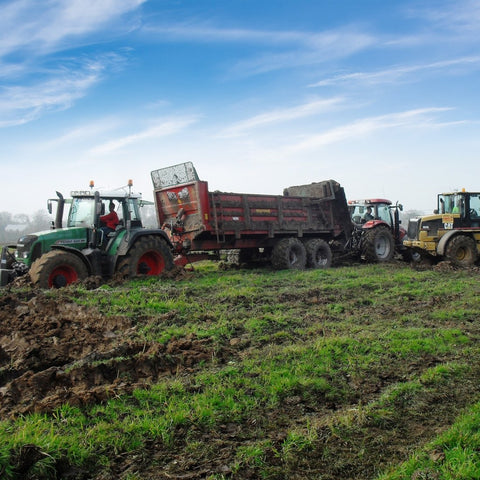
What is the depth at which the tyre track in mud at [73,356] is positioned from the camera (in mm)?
4590

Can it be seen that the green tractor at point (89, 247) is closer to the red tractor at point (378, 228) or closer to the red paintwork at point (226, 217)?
the red paintwork at point (226, 217)

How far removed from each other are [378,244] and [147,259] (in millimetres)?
9180

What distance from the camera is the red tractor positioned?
17406mm

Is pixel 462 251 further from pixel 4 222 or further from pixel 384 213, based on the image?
pixel 4 222

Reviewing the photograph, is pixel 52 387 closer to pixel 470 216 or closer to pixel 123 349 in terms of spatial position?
pixel 123 349

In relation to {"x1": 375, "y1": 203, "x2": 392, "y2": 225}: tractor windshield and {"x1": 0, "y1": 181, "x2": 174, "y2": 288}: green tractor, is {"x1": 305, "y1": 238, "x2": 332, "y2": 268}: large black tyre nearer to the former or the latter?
{"x1": 375, "y1": 203, "x2": 392, "y2": 225}: tractor windshield

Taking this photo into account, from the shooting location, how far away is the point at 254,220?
567 inches

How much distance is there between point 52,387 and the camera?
4.81 m

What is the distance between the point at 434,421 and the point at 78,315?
17.9 ft

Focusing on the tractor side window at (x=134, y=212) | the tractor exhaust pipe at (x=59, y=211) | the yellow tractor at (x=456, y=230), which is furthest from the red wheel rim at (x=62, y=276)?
the yellow tractor at (x=456, y=230)

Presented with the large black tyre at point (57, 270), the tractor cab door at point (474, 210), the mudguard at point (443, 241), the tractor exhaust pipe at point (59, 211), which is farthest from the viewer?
the tractor cab door at point (474, 210)

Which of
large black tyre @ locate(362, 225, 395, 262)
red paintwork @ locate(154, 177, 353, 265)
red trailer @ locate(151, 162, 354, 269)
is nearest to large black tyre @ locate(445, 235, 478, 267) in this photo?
large black tyre @ locate(362, 225, 395, 262)

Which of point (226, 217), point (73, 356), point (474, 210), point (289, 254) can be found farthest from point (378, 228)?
point (73, 356)

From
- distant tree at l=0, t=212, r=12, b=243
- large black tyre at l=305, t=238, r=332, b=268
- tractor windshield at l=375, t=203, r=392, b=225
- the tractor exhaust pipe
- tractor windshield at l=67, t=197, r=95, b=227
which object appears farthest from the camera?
distant tree at l=0, t=212, r=12, b=243
